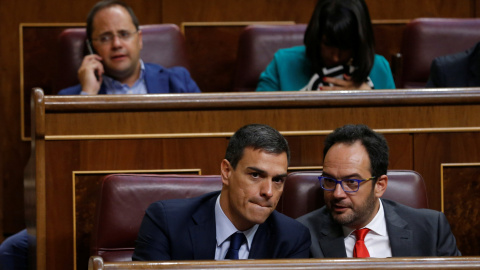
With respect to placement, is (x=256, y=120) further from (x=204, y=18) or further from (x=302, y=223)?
(x=204, y=18)

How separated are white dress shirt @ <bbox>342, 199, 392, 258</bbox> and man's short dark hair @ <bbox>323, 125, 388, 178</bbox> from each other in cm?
6

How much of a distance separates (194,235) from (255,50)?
0.68 metres

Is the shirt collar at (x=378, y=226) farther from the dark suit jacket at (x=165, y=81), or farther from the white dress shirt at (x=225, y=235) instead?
the dark suit jacket at (x=165, y=81)

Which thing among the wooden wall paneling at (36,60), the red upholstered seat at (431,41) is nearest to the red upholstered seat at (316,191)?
the red upholstered seat at (431,41)

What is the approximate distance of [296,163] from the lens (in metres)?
1.19

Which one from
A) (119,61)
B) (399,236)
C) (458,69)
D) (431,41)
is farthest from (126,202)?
(431,41)

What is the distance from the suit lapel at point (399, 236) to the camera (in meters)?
1.06

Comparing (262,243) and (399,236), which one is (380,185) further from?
(262,243)

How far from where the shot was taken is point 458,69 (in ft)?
4.81

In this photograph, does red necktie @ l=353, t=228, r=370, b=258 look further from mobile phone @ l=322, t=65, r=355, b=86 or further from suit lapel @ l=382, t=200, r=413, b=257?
mobile phone @ l=322, t=65, r=355, b=86

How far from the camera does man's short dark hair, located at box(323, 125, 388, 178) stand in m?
1.08

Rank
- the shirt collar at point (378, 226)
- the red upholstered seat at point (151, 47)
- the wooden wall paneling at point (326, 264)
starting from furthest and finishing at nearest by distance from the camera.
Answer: the red upholstered seat at point (151, 47), the shirt collar at point (378, 226), the wooden wall paneling at point (326, 264)

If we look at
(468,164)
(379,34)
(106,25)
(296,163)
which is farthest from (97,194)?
(379,34)

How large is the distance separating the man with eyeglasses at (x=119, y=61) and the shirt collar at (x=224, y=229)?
1.65ft
